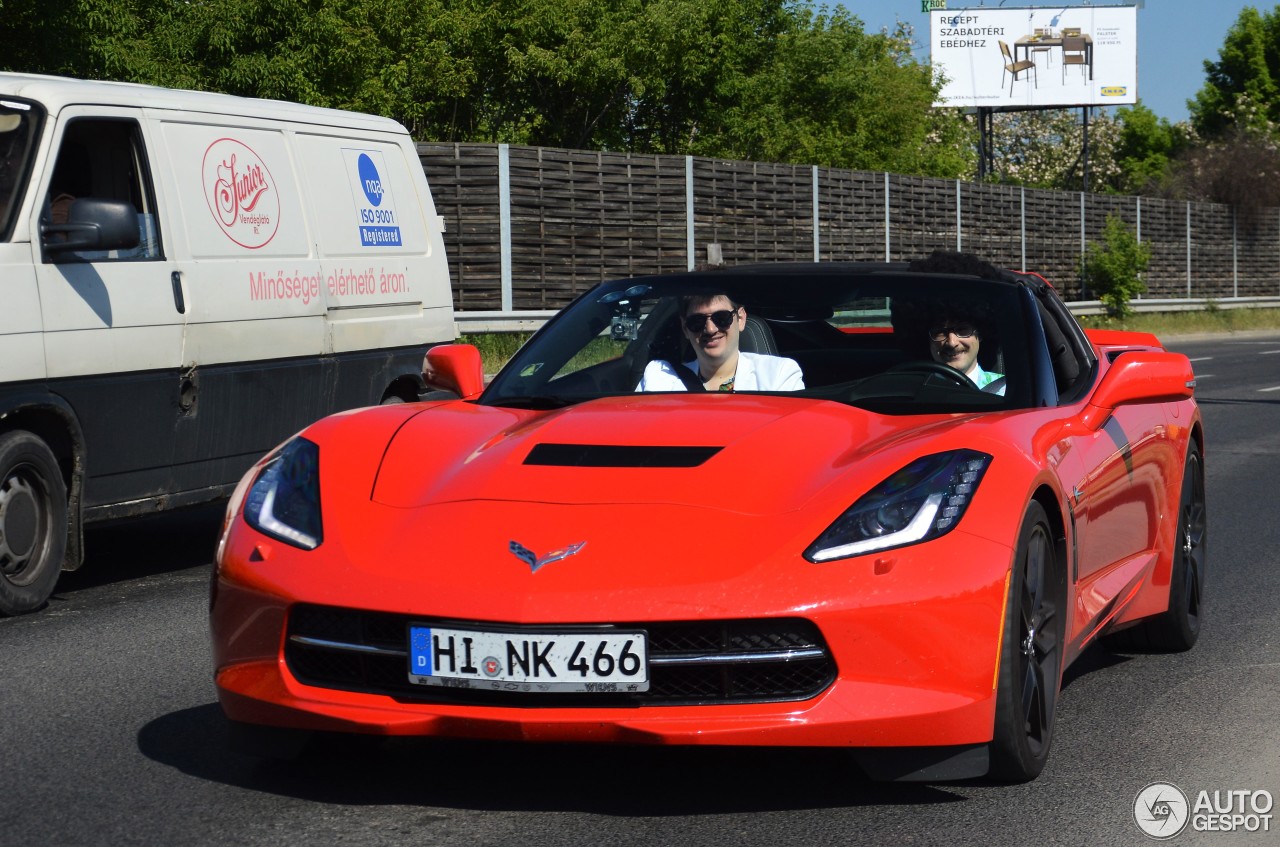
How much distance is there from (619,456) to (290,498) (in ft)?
2.63

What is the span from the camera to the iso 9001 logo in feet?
13.5

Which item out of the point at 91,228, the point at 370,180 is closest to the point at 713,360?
the point at 91,228

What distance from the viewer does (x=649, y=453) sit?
4406mm

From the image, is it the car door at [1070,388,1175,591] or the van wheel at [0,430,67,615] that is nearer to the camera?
the car door at [1070,388,1175,591]

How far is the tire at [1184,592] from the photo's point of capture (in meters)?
6.19

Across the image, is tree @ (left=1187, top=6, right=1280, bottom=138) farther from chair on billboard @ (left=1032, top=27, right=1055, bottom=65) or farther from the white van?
the white van

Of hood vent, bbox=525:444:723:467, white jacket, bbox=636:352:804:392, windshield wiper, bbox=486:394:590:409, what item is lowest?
hood vent, bbox=525:444:723:467

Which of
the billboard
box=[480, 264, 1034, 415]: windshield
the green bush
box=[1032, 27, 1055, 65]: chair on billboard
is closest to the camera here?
box=[480, 264, 1034, 415]: windshield

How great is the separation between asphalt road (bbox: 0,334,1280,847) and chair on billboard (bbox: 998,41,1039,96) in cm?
6265

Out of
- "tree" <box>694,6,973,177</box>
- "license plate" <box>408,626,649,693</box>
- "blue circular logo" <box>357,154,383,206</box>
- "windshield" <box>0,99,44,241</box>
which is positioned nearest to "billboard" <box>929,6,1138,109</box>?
"tree" <box>694,6,973,177</box>

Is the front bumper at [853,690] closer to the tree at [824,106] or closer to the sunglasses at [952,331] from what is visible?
the sunglasses at [952,331]

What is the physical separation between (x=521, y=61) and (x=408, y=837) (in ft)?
131

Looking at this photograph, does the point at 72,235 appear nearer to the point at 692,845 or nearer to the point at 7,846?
the point at 7,846

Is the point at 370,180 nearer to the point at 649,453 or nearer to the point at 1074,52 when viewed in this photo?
the point at 649,453
